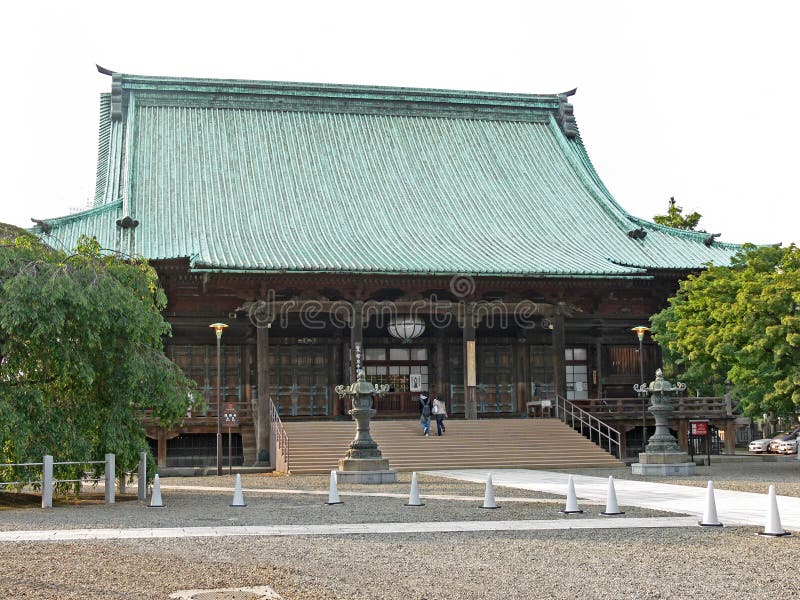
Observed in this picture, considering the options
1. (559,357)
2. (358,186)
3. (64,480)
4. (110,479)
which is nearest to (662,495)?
(110,479)

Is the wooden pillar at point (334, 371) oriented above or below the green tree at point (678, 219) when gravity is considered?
below

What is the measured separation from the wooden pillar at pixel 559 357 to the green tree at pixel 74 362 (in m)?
17.5

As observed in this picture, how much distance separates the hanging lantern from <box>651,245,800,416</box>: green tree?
909cm

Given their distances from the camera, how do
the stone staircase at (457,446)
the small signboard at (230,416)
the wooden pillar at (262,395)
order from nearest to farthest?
the stone staircase at (457,446), the small signboard at (230,416), the wooden pillar at (262,395)

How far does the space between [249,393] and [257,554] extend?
2386 cm

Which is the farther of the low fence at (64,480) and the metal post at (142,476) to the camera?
the metal post at (142,476)

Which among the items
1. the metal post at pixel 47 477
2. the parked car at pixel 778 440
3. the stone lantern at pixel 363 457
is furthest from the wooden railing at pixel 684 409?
the metal post at pixel 47 477

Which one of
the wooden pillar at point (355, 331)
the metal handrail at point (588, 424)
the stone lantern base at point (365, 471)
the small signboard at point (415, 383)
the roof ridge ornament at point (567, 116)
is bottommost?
the stone lantern base at point (365, 471)

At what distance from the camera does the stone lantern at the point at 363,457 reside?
2584 centimetres

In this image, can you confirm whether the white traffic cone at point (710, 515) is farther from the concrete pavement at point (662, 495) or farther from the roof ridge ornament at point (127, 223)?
the roof ridge ornament at point (127, 223)

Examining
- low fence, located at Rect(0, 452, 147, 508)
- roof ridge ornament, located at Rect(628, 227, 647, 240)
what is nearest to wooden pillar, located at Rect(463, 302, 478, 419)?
roof ridge ornament, located at Rect(628, 227, 647, 240)

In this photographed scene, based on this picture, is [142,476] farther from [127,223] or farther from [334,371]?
[334,371]

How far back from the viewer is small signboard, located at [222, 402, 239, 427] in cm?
3142

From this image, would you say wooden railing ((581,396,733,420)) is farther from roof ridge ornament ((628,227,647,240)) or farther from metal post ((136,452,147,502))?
metal post ((136,452,147,502))
